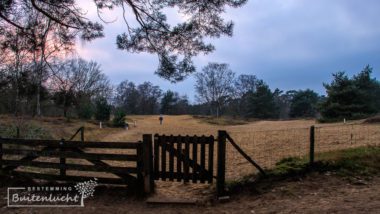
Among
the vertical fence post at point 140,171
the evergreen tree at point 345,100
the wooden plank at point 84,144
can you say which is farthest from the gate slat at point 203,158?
the evergreen tree at point 345,100

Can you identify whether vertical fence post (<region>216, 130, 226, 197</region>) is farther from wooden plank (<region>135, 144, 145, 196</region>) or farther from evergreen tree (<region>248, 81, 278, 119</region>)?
evergreen tree (<region>248, 81, 278, 119</region>)

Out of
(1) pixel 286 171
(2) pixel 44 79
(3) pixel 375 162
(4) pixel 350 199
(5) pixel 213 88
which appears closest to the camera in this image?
(4) pixel 350 199

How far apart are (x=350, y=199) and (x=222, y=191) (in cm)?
237

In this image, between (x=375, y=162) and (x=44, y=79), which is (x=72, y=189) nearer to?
(x=44, y=79)

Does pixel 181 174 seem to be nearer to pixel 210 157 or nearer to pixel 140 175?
pixel 210 157

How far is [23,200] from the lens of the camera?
8289 mm

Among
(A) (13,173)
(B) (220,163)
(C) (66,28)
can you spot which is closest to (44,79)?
(C) (66,28)
